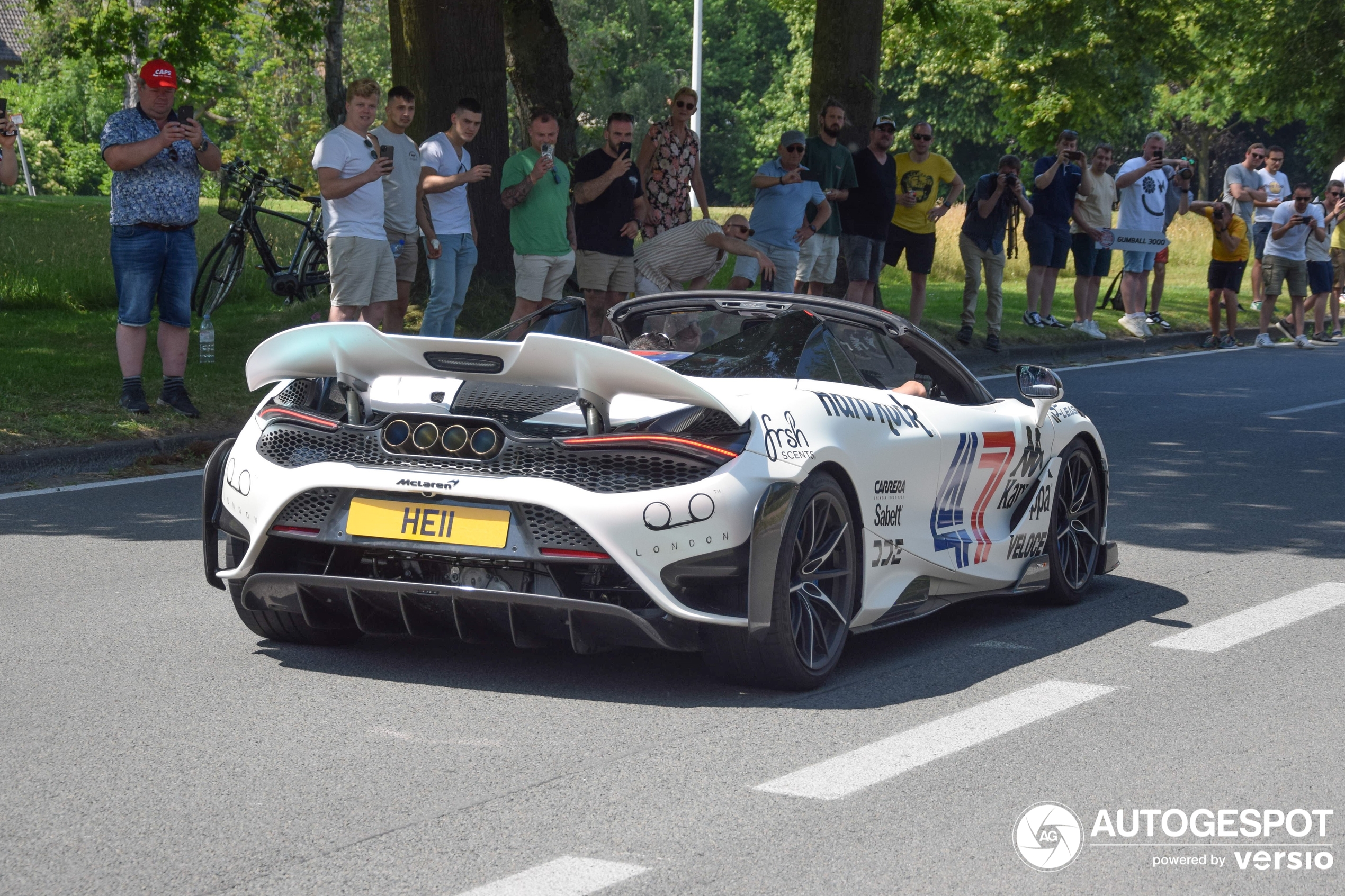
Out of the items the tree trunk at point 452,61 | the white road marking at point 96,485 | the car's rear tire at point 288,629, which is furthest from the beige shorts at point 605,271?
the car's rear tire at point 288,629

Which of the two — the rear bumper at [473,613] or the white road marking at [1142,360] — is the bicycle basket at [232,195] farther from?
the rear bumper at [473,613]

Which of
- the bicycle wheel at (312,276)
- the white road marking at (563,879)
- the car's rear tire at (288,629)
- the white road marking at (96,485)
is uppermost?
the bicycle wheel at (312,276)

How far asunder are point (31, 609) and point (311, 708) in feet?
6.32

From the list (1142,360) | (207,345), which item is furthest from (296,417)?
(1142,360)

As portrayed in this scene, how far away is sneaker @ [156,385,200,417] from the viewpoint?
1108 centimetres

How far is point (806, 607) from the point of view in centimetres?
532

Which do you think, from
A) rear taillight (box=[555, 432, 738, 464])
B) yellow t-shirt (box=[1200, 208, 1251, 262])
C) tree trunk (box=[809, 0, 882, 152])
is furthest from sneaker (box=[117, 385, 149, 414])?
yellow t-shirt (box=[1200, 208, 1251, 262])

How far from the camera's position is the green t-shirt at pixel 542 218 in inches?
496

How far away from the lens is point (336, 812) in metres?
4.11

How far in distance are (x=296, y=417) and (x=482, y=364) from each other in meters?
0.65

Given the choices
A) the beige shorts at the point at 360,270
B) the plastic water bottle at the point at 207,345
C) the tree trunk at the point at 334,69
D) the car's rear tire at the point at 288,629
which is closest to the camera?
the car's rear tire at the point at 288,629

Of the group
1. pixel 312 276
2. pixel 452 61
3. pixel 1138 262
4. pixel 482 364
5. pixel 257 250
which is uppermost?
pixel 452 61

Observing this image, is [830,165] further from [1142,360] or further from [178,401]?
[178,401]

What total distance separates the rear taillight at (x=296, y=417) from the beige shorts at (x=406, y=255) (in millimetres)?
6574
